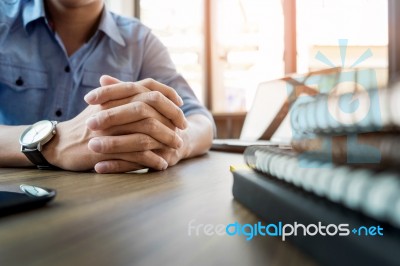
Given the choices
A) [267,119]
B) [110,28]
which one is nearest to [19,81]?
[110,28]

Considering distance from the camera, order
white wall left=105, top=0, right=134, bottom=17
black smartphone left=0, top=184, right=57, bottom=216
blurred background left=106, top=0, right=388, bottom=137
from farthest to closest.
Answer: white wall left=105, top=0, right=134, bottom=17, blurred background left=106, top=0, right=388, bottom=137, black smartphone left=0, top=184, right=57, bottom=216

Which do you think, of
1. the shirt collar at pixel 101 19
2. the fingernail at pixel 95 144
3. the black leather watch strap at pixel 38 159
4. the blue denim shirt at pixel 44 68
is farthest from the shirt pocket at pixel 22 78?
the fingernail at pixel 95 144

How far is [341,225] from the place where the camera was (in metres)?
0.15

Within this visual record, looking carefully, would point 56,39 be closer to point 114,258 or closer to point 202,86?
point 114,258

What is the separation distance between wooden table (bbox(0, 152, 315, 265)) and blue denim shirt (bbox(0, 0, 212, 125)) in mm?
662

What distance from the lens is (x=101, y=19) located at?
116 centimetres

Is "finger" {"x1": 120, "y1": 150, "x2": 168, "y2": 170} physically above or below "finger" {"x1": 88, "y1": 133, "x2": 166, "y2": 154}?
below

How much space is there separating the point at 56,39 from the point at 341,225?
110 centimetres

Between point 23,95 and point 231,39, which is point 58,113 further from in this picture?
point 231,39

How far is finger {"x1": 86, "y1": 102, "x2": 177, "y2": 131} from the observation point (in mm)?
530

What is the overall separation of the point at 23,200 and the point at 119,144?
252mm

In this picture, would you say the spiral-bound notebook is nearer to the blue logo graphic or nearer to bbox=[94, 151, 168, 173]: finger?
the blue logo graphic

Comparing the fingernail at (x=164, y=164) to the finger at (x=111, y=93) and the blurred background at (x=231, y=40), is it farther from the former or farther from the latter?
the blurred background at (x=231, y=40)

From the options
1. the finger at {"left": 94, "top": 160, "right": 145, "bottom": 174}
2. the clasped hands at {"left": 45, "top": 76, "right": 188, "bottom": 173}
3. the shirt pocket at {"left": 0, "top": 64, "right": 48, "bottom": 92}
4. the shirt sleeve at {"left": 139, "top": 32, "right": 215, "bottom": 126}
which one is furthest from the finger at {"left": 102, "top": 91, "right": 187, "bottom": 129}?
the shirt pocket at {"left": 0, "top": 64, "right": 48, "bottom": 92}
